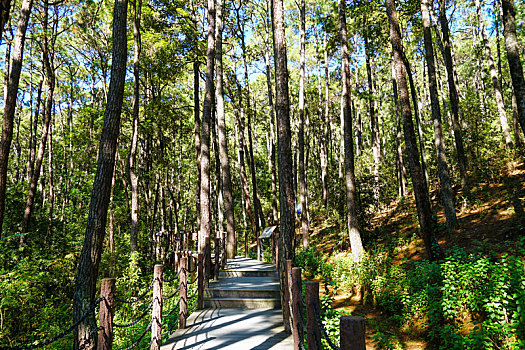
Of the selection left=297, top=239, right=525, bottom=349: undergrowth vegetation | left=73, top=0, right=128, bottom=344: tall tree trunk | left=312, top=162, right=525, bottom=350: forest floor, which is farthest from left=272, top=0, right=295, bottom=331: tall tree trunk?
left=73, top=0, right=128, bottom=344: tall tree trunk

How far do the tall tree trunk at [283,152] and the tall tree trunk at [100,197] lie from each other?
3679mm

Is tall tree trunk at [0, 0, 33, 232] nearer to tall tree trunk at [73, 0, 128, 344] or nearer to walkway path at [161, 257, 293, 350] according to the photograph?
tall tree trunk at [73, 0, 128, 344]

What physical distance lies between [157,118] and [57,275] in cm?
1077

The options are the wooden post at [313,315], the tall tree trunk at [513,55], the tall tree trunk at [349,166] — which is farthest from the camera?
the tall tree trunk at [349,166]

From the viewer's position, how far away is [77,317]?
5578 mm

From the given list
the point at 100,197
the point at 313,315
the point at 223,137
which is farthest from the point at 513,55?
the point at 223,137

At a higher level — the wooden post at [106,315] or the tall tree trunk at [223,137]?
the tall tree trunk at [223,137]

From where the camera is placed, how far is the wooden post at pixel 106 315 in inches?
155

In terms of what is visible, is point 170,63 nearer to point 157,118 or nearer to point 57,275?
point 157,118

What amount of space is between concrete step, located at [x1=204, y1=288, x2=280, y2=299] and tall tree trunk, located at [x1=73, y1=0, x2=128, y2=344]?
9.56ft

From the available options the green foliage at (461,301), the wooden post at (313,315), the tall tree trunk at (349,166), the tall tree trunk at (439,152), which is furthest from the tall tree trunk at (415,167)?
the wooden post at (313,315)

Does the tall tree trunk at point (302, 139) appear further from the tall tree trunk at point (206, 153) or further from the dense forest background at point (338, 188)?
the tall tree trunk at point (206, 153)

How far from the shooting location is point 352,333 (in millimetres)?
1913

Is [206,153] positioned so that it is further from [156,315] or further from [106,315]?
[106,315]
